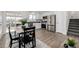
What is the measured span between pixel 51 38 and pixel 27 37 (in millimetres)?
529

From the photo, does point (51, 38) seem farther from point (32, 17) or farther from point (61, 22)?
point (32, 17)

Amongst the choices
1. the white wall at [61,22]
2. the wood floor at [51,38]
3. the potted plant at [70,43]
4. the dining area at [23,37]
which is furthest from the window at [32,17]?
the potted plant at [70,43]

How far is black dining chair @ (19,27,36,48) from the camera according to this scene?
2.10 metres

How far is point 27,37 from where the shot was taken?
2154mm

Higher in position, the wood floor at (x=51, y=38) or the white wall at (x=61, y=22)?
the white wall at (x=61, y=22)

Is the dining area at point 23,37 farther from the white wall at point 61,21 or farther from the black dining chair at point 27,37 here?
the white wall at point 61,21

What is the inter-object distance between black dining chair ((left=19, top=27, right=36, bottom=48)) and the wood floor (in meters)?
0.11

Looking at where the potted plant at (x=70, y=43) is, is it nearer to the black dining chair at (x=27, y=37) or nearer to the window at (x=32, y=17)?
the black dining chair at (x=27, y=37)

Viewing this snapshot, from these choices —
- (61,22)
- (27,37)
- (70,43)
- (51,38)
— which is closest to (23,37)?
(27,37)

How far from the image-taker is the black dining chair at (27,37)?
2.10 metres

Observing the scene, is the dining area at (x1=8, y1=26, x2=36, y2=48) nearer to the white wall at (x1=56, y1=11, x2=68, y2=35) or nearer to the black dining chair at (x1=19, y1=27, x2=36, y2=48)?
the black dining chair at (x1=19, y1=27, x2=36, y2=48)

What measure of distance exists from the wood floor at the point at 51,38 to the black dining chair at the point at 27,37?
0.11m
